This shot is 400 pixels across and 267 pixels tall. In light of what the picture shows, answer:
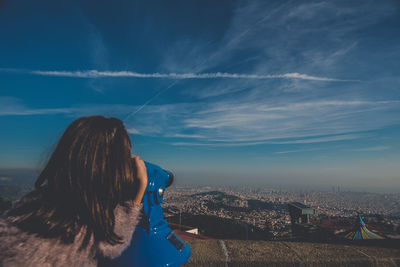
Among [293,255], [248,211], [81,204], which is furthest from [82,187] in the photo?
[248,211]

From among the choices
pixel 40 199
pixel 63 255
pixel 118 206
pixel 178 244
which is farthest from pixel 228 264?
pixel 40 199

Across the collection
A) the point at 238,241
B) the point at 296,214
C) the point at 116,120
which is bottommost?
the point at 296,214

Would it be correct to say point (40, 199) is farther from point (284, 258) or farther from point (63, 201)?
point (284, 258)

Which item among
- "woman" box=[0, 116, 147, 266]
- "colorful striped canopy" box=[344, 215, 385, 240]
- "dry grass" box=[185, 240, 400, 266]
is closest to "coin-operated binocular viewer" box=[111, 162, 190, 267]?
"woman" box=[0, 116, 147, 266]

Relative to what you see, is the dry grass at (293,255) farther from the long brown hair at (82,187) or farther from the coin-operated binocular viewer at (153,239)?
the long brown hair at (82,187)

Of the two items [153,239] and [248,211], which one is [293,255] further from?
[248,211]

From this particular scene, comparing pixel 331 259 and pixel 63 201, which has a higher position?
pixel 63 201

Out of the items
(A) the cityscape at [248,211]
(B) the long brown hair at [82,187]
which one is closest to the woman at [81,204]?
(B) the long brown hair at [82,187]
